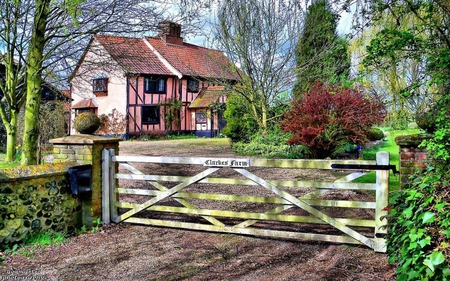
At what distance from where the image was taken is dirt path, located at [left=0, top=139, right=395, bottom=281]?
146 inches

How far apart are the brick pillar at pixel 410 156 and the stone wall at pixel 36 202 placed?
14.5 feet

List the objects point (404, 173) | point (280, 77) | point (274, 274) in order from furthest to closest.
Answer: point (280, 77) → point (404, 173) → point (274, 274)

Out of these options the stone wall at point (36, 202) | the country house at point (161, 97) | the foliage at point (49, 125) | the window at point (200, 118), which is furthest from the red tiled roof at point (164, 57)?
the stone wall at point (36, 202)

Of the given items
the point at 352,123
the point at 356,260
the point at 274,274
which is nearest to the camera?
the point at 274,274

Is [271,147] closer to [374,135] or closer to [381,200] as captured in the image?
[374,135]

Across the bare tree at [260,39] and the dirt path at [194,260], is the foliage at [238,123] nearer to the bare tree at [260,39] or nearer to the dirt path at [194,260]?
the bare tree at [260,39]

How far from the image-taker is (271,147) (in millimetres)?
14625

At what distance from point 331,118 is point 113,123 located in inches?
774

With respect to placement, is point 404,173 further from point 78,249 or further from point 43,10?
point 43,10

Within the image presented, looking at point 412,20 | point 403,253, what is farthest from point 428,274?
point 412,20

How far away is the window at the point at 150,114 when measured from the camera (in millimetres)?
27781

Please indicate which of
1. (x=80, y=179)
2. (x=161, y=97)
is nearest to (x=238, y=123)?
(x=80, y=179)

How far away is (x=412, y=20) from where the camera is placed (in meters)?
5.68

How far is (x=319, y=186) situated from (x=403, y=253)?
5.11 ft
